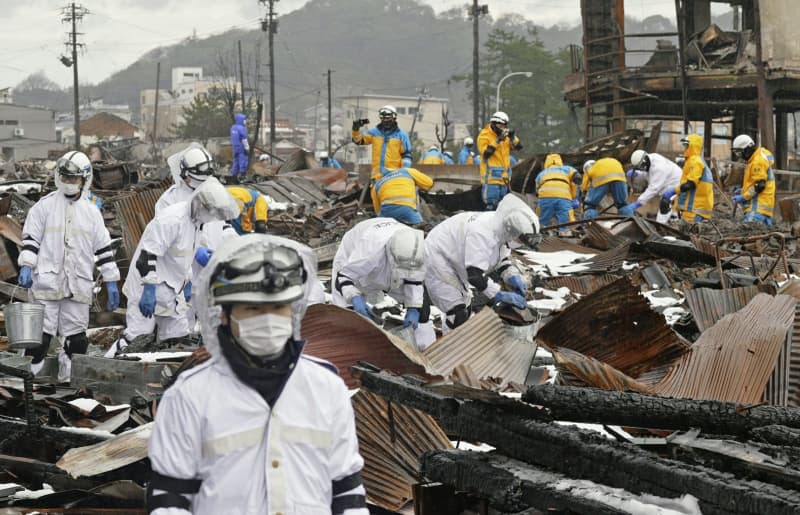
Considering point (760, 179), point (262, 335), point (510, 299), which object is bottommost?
point (510, 299)

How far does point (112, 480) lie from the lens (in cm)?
538

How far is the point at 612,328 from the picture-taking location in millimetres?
7707

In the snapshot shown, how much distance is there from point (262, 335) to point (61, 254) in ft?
20.6

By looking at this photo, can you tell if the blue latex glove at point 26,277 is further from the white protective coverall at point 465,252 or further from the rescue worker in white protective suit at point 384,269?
the white protective coverall at point 465,252

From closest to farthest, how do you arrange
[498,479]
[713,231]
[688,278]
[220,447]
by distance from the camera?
[220,447] → [498,479] → [688,278] → [713,231]

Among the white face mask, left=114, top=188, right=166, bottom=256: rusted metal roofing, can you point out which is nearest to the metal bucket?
left=114, top=188, right=166, bottom=256: rusted metal roofing

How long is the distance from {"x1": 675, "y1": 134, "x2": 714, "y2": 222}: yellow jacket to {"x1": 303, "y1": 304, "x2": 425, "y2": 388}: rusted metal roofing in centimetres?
1044

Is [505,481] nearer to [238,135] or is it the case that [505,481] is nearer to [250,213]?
[250,213]

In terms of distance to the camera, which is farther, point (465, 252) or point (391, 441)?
point (465, 252)

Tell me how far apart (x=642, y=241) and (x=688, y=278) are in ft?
4.25

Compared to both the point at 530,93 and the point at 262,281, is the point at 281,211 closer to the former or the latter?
the point at 262,281

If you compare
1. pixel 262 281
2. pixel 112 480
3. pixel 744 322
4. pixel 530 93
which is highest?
pixel 530 93

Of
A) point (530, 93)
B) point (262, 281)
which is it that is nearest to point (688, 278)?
point (262, 281)

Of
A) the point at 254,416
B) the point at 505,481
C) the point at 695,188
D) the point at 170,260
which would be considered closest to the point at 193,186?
the point at 170,260
